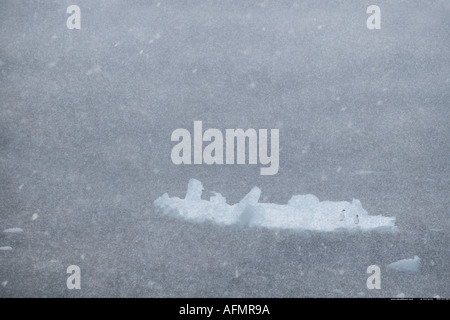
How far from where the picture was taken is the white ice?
2463 millimetres

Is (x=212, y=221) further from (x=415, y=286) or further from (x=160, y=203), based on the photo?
(x=415, y=286)

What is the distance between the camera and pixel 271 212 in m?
2.58

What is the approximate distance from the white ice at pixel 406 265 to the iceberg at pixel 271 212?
0.20m

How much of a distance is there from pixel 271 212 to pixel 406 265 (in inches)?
33.8

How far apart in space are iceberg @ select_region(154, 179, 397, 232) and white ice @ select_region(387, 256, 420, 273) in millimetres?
201

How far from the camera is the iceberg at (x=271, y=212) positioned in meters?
2.51

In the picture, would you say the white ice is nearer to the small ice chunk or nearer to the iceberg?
the iceberg

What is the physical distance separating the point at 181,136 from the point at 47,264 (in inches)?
43.1
